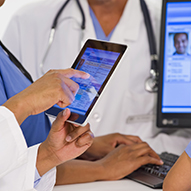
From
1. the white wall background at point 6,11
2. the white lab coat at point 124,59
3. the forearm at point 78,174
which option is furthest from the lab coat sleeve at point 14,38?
the forearm at point 78,174

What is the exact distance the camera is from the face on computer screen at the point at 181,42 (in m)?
0.97

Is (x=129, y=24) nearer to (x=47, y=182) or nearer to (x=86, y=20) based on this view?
(x=86, y=20)

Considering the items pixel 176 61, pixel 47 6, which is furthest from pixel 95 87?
pixel 47 6

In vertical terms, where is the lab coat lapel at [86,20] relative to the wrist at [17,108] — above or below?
above

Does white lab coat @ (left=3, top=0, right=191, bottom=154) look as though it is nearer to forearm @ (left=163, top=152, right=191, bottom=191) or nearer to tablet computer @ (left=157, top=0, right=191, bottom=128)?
tablet computer @ (left=157, top=0, right=191, bottom=128)

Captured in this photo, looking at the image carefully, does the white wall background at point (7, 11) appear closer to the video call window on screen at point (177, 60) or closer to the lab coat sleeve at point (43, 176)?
the video call window on screen at point (177, 60)

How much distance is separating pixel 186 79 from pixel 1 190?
64 centimetres

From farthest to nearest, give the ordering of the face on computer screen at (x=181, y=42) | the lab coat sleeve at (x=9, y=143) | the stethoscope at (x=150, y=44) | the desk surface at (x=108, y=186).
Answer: the stethoscope at (x=150, y=44), the face on computer screen at (x=181, y=42), the desk surface at (x=108, y=186), the lab coat sleeve at (x=9, y=143)

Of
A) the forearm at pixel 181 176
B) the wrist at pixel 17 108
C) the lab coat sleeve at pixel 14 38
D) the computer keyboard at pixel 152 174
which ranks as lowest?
the computer keyboard at pixel 152 174

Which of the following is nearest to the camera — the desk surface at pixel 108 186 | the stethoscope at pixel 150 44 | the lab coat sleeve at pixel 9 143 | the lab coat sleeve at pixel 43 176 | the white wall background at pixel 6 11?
the lab coat sleeve at pixel 9 143

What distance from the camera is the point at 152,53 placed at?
3.75 ft

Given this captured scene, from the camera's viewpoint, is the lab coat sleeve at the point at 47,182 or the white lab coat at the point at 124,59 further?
the white lab coat at the point at 124,59

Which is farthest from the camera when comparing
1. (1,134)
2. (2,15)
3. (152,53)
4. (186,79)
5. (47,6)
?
(2,15)

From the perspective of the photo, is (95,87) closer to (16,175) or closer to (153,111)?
(16,175)
